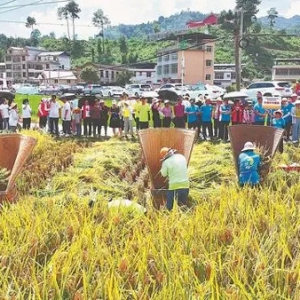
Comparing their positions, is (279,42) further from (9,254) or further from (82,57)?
(9,254)

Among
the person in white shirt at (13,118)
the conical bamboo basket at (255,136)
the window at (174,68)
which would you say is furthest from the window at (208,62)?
the conical bamboo basket at (255,136)

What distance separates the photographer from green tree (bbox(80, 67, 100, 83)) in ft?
201

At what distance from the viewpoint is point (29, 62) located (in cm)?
8581

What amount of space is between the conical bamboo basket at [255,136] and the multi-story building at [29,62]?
7590 cm

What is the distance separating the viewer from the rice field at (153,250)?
3.34 meters

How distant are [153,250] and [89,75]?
58946mm

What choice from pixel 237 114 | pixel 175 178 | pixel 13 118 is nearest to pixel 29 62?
pixel 13 118

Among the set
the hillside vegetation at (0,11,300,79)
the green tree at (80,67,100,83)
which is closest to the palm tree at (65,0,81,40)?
the hillside vegetation at (0,11,300,79)

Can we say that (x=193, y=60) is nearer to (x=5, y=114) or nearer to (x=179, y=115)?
(x=5, y=114)

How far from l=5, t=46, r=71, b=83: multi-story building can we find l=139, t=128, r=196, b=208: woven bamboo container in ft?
248

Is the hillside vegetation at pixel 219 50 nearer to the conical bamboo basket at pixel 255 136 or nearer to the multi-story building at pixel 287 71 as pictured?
the multi-story building at pixel 287 71

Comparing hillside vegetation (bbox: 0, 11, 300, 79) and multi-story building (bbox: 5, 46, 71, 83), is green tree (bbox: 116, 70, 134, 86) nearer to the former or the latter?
hillside vegetation (bbox: 0, 11, 300, 79)

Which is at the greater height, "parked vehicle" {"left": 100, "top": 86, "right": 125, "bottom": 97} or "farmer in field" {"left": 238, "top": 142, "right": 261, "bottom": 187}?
"parked vehicle" {"left": 100, "top": 86, "right": 125, "bottom": 97}

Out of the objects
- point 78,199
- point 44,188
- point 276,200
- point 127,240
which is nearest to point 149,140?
point 44,188
